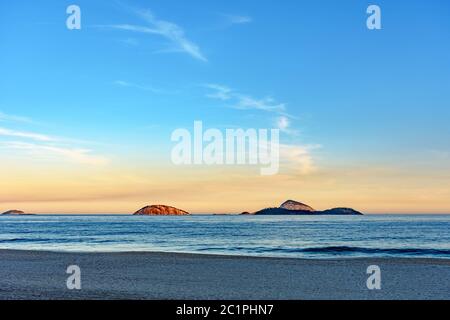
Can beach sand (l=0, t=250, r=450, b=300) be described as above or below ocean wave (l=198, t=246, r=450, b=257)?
above

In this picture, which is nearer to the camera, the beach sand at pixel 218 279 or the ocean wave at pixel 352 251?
the beach sand at pixel 218 279

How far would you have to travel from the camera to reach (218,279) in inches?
917

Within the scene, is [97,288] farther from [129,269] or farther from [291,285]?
[291,285]

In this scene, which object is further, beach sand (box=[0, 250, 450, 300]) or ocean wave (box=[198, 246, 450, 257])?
ocean wave (box=[198, 246, 450, 257])

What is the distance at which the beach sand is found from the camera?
1927 centimetres

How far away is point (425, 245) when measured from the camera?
166 ft

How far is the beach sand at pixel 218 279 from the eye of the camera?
19.3m

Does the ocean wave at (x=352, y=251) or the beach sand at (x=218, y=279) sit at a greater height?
the beach sand at (x=218, y=279)

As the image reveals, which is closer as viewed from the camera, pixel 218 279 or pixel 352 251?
pixel 218 279

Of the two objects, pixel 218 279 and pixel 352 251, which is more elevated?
pixel 218 279
